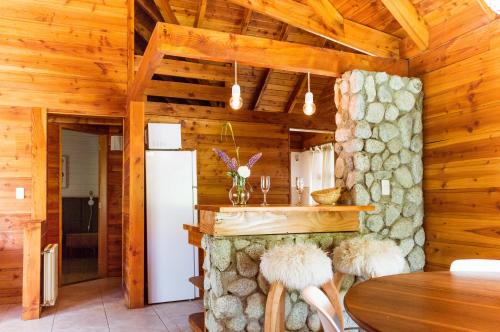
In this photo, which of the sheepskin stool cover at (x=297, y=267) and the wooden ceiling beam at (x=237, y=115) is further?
the wooden ceiling beam at (x=237, y=115)

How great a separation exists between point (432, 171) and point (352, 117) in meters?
0.83

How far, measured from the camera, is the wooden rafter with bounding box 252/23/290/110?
5641 millimetres

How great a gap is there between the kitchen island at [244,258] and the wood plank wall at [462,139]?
1001 mm

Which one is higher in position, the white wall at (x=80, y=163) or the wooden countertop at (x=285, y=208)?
the white wall at (x=80, y=163)

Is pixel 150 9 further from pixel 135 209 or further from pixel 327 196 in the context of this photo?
pixel 327 196

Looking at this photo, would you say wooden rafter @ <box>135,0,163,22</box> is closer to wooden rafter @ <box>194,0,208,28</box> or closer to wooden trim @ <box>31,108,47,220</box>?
wooden rafter @ <box>194,0,208,28</box>

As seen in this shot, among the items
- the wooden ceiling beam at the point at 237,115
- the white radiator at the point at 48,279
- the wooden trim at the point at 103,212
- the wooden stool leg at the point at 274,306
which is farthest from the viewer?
the wooden trim at the point at 103,212

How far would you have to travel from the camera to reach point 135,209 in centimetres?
445

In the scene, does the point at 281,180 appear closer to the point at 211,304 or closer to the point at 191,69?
the point at 191,69

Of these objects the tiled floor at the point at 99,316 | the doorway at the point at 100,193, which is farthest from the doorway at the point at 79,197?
the tiled floor at the point at 99,316

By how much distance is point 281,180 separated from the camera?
21.0 ft

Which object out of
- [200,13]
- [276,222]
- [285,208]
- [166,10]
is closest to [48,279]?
[276,222]

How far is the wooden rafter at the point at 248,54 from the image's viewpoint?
3004 millimetres

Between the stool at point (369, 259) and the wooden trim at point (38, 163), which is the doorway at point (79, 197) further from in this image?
the stool at point (369, 259)
